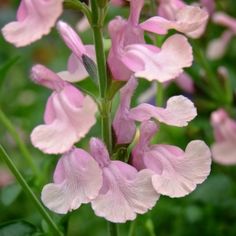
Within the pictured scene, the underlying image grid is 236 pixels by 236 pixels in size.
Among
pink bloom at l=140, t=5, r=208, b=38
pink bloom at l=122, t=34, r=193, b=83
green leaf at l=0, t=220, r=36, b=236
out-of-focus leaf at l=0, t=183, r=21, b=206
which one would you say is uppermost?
pink bloom at l=122, t=34, r=193, b=83

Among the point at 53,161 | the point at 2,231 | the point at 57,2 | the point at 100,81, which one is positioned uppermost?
the point at 57,2

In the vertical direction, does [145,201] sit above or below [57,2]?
below

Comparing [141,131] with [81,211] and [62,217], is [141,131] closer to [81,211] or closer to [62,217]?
[62,217]

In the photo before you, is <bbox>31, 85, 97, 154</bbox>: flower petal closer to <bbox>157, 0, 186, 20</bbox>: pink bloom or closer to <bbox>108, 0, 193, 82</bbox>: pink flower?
<bbox>108, 0, 193, 82</bbox>: pink flower

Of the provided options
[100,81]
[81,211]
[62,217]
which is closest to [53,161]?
[62,217]

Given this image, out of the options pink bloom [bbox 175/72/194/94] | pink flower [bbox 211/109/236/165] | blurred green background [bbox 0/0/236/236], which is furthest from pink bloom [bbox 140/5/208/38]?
pink bloom [bbox 175/72/194/94]

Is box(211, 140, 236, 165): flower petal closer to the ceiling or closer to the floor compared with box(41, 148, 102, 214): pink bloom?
closer to the floor
